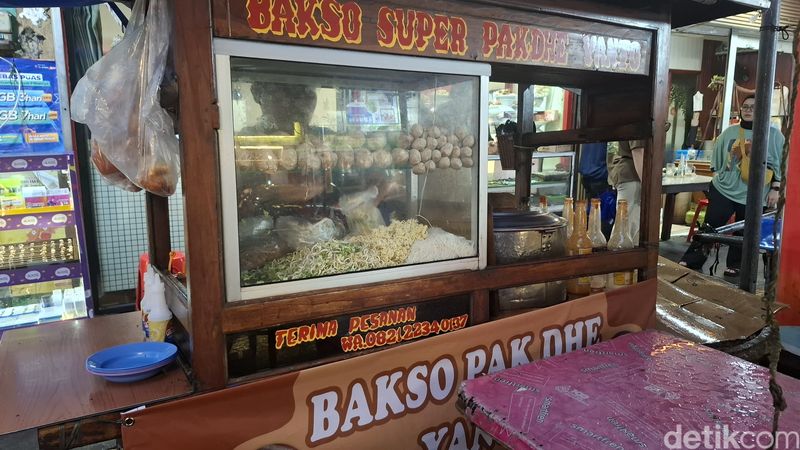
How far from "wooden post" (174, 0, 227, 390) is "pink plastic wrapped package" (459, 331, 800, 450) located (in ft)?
2.83

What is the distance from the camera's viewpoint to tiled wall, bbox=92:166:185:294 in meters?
4.41

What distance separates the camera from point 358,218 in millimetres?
2152

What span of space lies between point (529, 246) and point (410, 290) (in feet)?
2.35

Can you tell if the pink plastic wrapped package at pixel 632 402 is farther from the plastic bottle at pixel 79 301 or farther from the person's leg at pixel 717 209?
the person's leg at pixel 717 209

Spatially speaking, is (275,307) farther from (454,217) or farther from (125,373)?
(454,217)

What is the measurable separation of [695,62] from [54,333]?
1081cm

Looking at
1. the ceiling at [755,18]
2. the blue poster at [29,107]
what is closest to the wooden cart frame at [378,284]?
the blue poster at [29,107]

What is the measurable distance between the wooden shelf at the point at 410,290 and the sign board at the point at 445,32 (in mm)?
878

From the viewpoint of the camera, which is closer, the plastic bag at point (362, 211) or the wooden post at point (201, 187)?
the wooden post at point (201, 187)

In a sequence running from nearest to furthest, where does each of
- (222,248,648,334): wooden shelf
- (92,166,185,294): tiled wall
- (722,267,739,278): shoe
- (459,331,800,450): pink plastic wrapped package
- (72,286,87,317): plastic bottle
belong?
(459,331,800,450): pink plastic wrapped package, (222,248,648,334): wooden shelf, (72,286,87,317): plastic bottle, (92,166,185,294): tiled wall, (722,267,739,278): shoe

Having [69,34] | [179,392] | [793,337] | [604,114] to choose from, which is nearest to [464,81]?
[604,114]

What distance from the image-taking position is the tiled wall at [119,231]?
441cm

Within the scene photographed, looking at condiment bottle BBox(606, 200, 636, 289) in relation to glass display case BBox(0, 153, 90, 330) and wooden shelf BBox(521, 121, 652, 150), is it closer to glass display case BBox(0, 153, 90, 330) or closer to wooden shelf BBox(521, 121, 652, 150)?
wooden shelf BBox(521, 121, 652, 150)

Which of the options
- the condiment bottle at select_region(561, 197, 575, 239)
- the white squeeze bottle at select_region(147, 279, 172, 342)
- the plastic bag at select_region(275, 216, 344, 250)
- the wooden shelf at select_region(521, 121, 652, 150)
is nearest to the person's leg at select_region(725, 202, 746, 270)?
the wooden shelf at select_region(521, 121, 652, 150)
